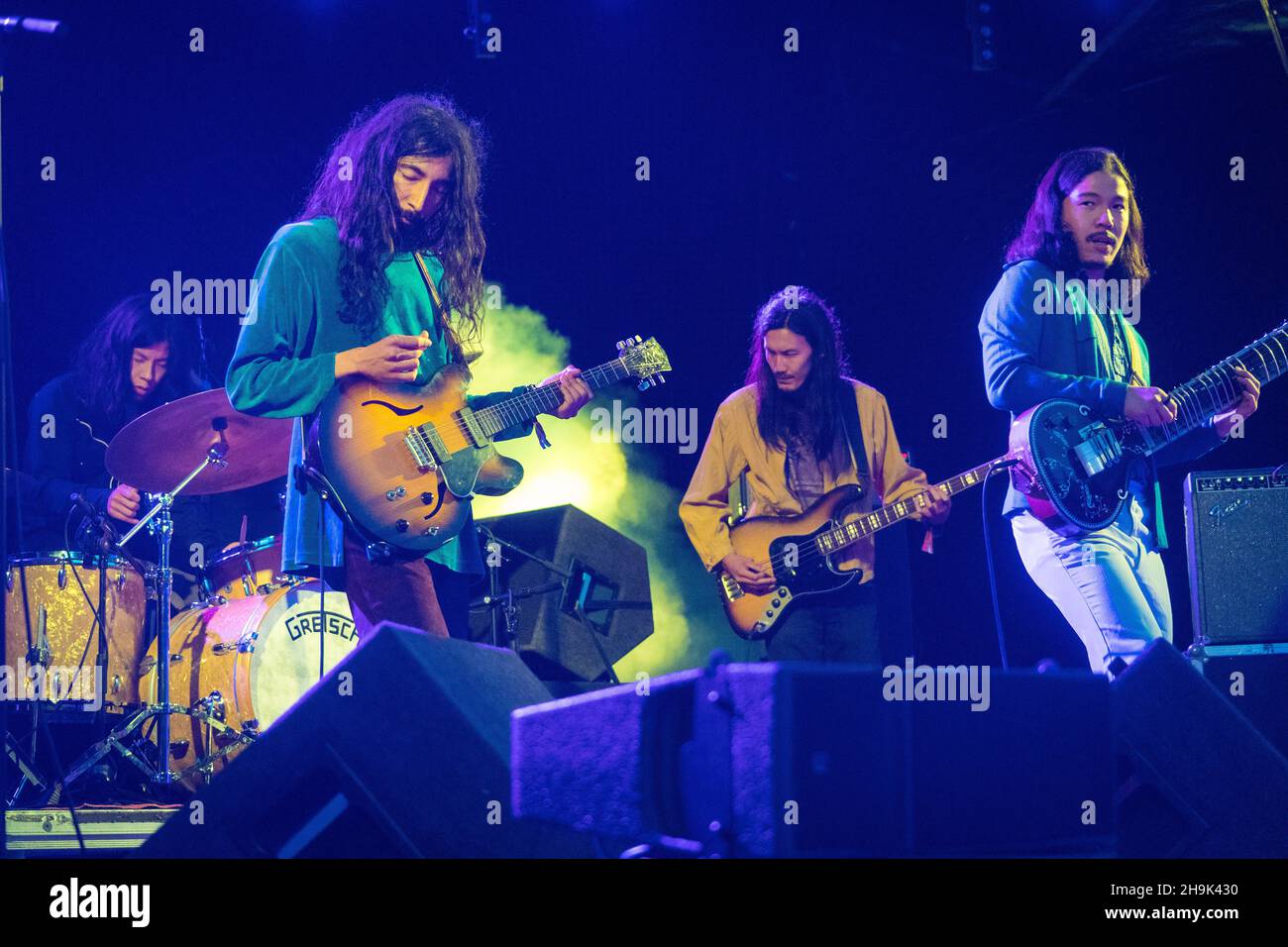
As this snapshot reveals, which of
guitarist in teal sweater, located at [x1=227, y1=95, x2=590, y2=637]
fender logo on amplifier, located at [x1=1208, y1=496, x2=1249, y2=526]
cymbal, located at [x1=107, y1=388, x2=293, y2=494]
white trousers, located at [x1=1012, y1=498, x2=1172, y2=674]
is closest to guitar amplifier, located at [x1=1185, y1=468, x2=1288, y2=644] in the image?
fender logo on amplifier, located at [x1=1208, y1=496, x2=1249, y2=526]

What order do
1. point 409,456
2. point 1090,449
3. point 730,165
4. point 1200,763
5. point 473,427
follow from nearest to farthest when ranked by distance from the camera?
1. point 1200,763
2. point 409,456
3. point 473,427
4. point 1090,449
5. point 730,165

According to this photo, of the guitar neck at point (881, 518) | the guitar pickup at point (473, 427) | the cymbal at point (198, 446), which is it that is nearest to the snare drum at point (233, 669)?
the cymbal at point (198, 446)

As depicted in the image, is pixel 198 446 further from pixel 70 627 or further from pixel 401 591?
pixel 401 591

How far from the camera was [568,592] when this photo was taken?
5285mm

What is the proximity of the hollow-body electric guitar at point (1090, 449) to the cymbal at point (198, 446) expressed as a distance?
2.60 meters

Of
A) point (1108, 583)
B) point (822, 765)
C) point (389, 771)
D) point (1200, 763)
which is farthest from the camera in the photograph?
point (1108, 583)

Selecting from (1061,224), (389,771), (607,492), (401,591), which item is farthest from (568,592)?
(389,771)

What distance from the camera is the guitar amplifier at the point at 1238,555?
4.50 metres

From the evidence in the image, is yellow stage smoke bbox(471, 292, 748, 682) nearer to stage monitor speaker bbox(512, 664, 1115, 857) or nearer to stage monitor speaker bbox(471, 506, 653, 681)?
stage monitor speaker bbox(471, 506, 653, 681)

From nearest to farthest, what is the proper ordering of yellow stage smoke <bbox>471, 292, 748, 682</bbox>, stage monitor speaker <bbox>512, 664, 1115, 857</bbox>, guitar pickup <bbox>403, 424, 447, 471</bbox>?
stage monitor speaker <bbox>512, 664, 1115, 857</bbox>, guitar pickup <bbox>403, 424, 447, 471</bbox>, yellow stage smoke <bbox>471, 292, 748, 682</bbox>

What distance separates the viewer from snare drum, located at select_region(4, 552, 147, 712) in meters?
4.90

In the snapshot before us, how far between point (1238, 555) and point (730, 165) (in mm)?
2332

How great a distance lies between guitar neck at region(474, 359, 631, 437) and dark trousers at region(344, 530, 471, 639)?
551 mm

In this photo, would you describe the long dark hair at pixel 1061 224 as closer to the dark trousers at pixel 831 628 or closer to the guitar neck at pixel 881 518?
the guitar neck at pixel 881 518
